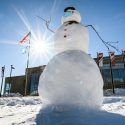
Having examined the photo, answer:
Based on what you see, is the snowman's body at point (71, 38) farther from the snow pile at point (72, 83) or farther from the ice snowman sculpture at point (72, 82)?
the snow pile at point (72, 83)

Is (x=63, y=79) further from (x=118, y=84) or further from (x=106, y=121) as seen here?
(x=118, y=84)

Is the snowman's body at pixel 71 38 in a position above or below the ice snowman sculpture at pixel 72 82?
above

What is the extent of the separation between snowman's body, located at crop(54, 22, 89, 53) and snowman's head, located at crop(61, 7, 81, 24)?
0.80ft

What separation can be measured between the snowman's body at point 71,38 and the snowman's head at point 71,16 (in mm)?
244

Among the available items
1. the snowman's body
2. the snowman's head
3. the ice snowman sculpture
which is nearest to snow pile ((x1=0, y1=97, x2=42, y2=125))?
the ice snowman sculpture

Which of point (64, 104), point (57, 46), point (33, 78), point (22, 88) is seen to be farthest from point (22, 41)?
point (22, 88)

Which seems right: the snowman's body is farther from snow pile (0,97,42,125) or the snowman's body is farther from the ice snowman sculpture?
snow pile (0,97,42,125)

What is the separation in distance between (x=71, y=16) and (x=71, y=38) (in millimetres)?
746

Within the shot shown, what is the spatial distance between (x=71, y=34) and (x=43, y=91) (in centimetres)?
151

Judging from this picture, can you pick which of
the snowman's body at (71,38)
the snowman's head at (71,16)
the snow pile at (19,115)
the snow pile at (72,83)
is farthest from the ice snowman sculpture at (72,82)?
the snowman's head at (71,16)

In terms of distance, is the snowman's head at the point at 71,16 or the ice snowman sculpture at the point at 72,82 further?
the snowman's head at the point at 71,16

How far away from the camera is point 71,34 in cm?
501

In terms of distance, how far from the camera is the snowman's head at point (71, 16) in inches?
214

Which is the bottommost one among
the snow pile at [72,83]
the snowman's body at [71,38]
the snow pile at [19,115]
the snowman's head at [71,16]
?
the snow pile at [19,115]
